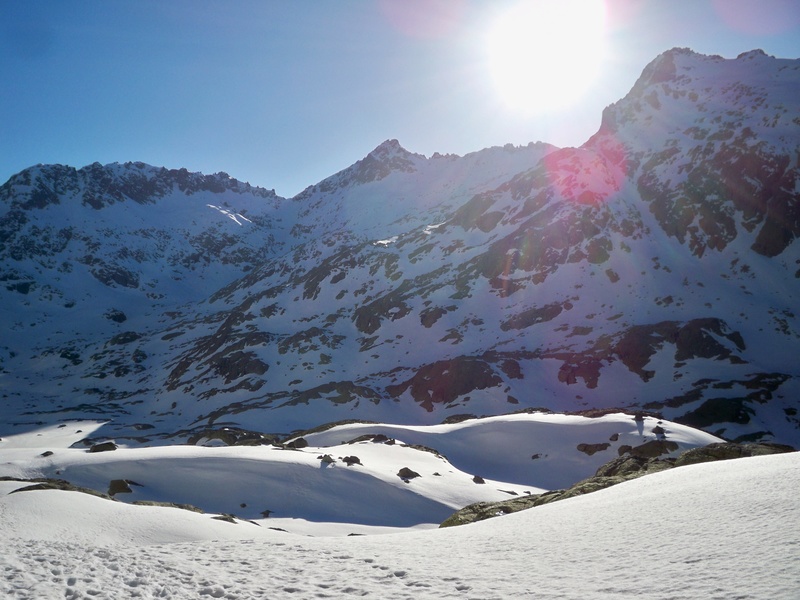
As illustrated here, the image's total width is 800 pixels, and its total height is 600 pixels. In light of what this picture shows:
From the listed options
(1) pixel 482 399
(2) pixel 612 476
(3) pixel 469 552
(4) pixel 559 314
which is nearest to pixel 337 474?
(2) pixel 612 476

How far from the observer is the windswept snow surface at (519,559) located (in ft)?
24.9

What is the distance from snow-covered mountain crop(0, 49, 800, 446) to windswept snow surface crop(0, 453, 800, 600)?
194 ft

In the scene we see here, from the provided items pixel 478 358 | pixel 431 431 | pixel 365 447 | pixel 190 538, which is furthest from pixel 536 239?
pixel 190 538

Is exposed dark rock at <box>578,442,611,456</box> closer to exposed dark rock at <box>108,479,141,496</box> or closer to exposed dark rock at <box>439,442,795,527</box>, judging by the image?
exposed dark rock at <box>439,442,795,527</box>

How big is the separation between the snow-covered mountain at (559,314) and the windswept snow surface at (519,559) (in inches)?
2327

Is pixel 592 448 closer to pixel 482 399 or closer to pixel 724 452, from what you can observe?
pixel 724 452

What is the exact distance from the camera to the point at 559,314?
330ft

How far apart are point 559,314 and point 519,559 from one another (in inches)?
3752

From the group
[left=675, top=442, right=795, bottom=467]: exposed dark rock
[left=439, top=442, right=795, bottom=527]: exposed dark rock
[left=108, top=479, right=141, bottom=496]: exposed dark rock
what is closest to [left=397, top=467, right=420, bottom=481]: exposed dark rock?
[left=439, top=442, right=795, bottom=527]: exposed dark rock

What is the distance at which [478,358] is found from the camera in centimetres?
9000

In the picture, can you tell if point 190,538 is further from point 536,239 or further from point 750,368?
point 536,239

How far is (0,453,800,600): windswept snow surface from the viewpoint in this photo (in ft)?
24.9

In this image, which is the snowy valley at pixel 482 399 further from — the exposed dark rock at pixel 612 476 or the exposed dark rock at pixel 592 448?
the exposed dark rock at pixel 612 476

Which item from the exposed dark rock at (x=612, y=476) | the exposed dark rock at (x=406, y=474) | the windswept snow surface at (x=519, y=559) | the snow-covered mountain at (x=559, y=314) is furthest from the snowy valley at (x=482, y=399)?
the snow-covered mountain at (x=559, y=314)
